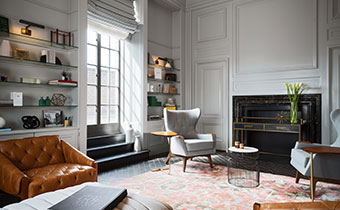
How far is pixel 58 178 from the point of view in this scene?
8.22 ft

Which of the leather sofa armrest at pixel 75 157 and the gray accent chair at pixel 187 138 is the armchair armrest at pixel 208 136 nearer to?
the gray accent chair at pixel 187 138

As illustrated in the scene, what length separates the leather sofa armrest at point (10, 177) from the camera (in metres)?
2.31

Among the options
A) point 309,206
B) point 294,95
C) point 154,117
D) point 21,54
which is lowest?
point 309,206

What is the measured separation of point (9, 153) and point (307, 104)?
5235 millimetres

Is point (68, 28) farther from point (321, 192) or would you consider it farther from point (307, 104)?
point (307, 104)

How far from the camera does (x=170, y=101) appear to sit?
6.17 m

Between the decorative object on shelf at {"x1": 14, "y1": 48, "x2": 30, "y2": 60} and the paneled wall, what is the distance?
397cm

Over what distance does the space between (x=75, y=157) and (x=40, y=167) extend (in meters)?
0.41

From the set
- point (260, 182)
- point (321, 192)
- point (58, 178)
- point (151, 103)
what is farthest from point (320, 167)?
point (151, 103)

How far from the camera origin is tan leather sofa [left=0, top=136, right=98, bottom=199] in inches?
92.1

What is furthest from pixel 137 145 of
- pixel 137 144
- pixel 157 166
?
pixel 157 166

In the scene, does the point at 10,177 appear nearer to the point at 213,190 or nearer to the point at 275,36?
the point at 213,190

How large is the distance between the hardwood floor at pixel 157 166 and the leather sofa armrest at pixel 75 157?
649 mm

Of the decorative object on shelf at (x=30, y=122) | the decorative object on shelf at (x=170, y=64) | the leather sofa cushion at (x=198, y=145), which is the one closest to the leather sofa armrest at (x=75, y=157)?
the decorative object on shelf at (x=30, y=122)
